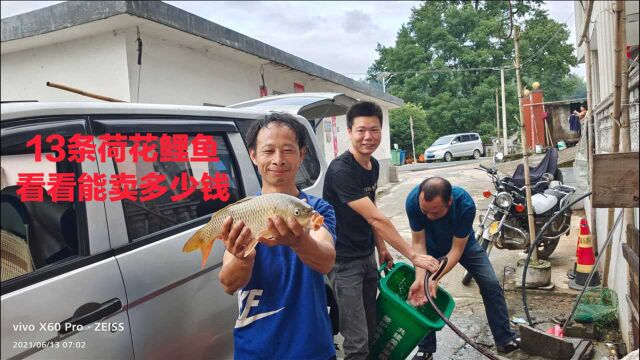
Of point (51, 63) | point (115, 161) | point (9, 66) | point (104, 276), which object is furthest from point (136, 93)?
point (104, 276)

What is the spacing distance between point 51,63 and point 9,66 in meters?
0.84

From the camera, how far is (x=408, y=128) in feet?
95.0

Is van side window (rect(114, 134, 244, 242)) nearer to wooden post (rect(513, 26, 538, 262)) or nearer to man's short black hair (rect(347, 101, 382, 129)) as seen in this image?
man's short black hair (rect(347, 101, 382, 129))

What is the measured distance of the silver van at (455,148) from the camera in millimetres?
24156

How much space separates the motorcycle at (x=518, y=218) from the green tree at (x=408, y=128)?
2362 centimetres

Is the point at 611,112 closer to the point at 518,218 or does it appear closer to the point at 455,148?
the point at 518,218

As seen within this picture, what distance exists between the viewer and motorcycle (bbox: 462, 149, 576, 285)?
Answer: 4.92 meters

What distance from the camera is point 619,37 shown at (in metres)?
2.34

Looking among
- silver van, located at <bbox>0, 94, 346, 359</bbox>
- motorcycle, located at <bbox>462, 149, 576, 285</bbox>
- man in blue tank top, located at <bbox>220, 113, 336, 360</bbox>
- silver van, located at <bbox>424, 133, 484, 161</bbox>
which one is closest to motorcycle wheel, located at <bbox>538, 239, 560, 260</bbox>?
motorcycle, located at <bbox>462, 149, 576, 285</bbox>

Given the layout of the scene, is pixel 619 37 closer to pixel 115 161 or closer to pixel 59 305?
pixel 115 161

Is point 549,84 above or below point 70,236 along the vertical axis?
above

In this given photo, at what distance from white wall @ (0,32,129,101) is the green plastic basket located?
13.5 ft

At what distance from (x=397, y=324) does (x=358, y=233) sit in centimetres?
61
